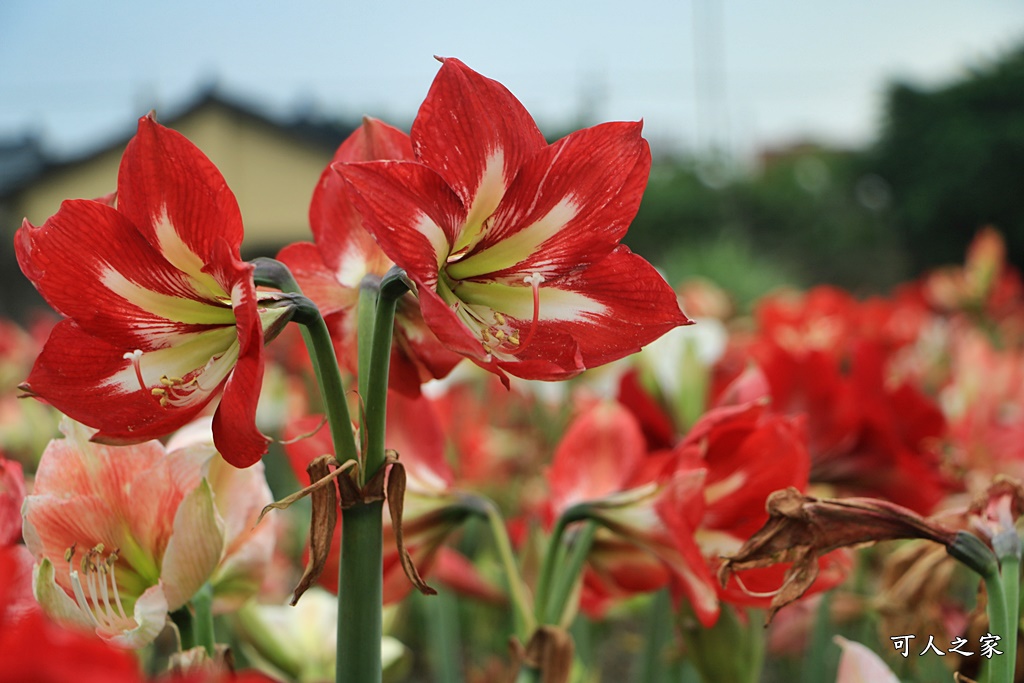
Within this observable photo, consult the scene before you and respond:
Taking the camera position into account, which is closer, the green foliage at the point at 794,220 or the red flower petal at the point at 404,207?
the red flower petal at the point at 404,207

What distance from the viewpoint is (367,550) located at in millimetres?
454

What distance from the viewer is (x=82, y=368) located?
47 centimetres

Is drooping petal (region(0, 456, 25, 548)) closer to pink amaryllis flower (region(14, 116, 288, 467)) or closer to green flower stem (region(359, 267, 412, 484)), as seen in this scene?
pink amaryllis flower (region(14, 116, 288, 467))

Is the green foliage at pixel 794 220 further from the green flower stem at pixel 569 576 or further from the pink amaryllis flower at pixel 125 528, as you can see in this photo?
the pink amaryllis flower at pixel 125 528

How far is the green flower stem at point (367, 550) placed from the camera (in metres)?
0.45

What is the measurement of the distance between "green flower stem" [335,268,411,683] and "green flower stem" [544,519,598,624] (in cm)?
20

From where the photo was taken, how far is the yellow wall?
12.0 metres

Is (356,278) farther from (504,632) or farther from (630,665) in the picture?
(630,665)

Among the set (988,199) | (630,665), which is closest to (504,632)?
(630,665)

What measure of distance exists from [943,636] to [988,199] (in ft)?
35.3

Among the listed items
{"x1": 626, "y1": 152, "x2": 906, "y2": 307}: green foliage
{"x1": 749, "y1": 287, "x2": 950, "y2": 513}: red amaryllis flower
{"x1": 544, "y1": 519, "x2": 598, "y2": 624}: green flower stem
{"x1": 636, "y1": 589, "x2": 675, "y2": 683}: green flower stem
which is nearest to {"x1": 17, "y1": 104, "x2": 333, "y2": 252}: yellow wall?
{"x1": 626, "y1": 152, "x2": 906, "y2": 307}: green foliage

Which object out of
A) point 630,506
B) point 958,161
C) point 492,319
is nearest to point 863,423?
point 630,506

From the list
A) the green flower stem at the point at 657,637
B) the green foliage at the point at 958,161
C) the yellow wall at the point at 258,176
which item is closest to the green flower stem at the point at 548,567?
the green flower stem at the point at 657,637

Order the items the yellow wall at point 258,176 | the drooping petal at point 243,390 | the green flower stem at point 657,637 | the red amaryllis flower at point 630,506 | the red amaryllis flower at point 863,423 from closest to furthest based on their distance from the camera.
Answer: the drooping petal at point 243,390
the red amaryllis flower at point 630,506
the red amaryllis flower at point 863,423
the green flower stem at point 657,637
the yellow wall at point 258,176
